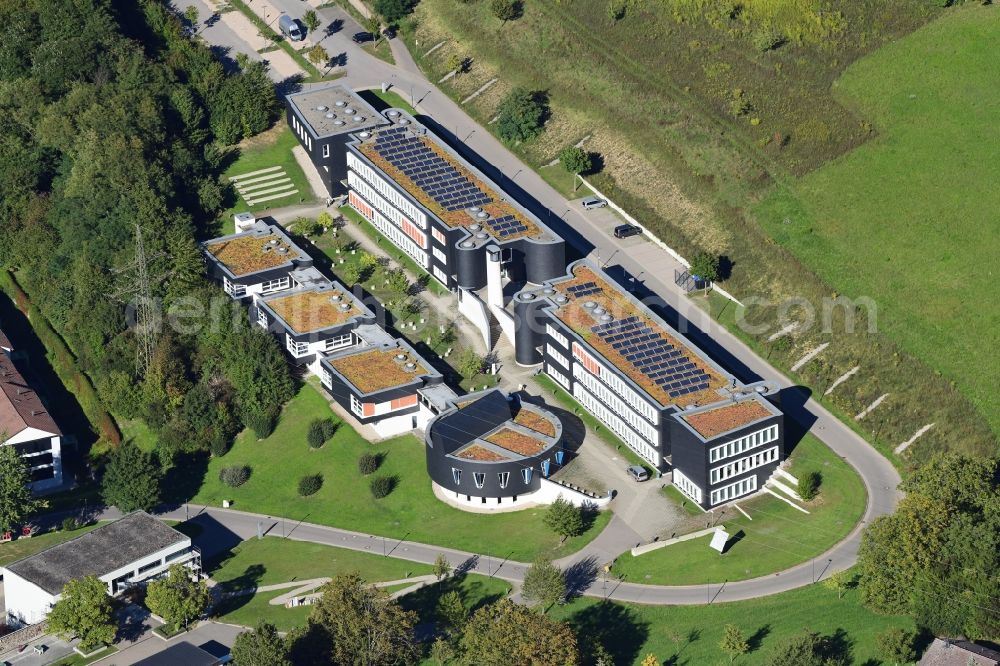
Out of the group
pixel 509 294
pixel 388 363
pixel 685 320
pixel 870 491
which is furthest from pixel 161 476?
pixel 870 491

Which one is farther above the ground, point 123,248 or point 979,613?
point 123,248

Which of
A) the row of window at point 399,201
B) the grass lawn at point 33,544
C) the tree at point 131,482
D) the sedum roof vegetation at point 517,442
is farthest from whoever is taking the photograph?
the row of window at point 399,201

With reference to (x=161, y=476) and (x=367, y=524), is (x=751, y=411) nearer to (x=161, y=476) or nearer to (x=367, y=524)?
(x=367, y=524)

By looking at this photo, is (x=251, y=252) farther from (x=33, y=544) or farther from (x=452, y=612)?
(x=452, y=612)

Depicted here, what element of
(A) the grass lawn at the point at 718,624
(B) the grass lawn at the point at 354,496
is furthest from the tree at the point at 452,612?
(B) the grass lawn at the point at 354,496

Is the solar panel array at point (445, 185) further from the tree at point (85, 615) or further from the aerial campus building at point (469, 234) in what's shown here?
the tree at point (85, 615)

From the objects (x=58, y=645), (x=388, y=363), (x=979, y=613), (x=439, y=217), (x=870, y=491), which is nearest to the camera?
(x=979, y=613)
